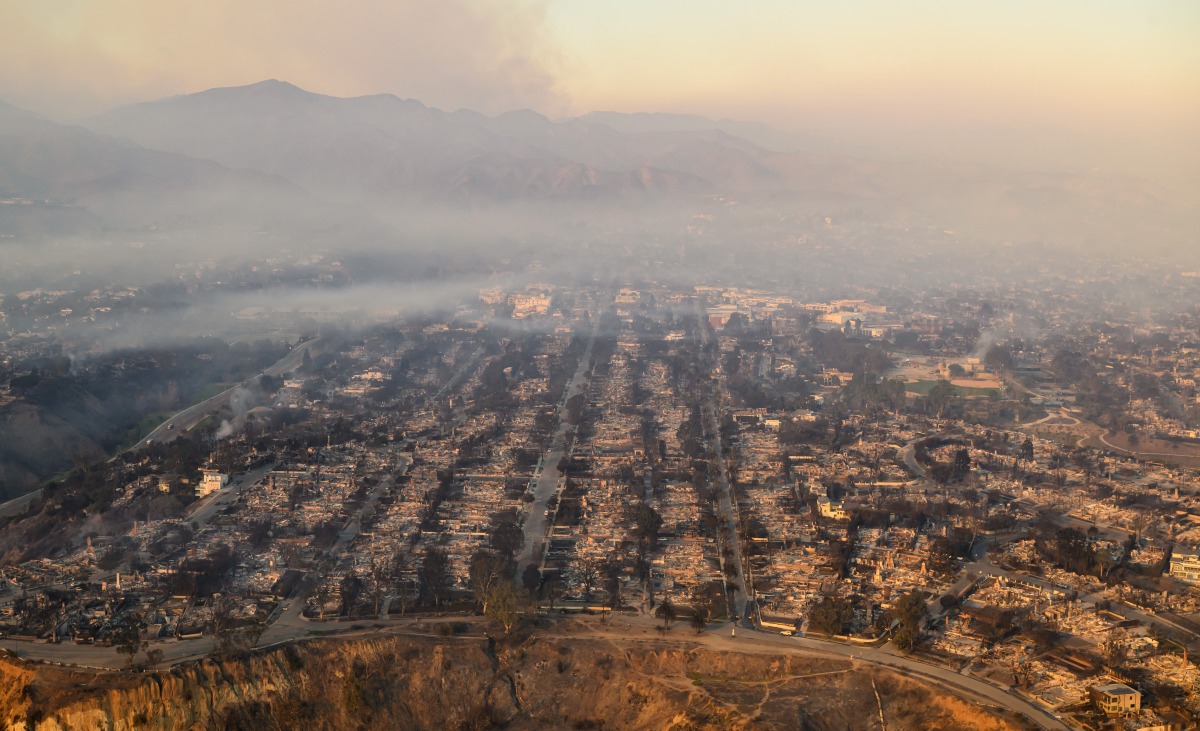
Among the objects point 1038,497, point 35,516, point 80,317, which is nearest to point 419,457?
point 35,516

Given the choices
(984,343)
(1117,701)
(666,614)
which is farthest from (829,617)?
(984,343)

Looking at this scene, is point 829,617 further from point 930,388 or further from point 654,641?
point 930,388

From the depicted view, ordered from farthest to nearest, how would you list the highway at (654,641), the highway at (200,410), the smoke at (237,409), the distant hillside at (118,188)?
the distant hillside at (118,188)
the highway at (200,410)
the smoke at (237,409)
the highway at (654,641)

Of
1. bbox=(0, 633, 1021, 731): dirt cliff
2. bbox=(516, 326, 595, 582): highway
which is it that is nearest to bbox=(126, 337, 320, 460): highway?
bbox=(516, 326, 595, 582): highway

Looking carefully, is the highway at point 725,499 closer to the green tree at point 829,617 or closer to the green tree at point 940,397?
the green tree at point 829,617

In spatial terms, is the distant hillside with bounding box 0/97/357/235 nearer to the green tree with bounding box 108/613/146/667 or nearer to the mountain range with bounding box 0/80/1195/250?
the mountain range with bounding box 0/80/1195/250

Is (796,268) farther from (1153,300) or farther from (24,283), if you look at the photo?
(24,283)

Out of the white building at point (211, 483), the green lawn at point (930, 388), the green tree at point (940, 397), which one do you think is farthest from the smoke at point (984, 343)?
the white building at point (211, 483)
